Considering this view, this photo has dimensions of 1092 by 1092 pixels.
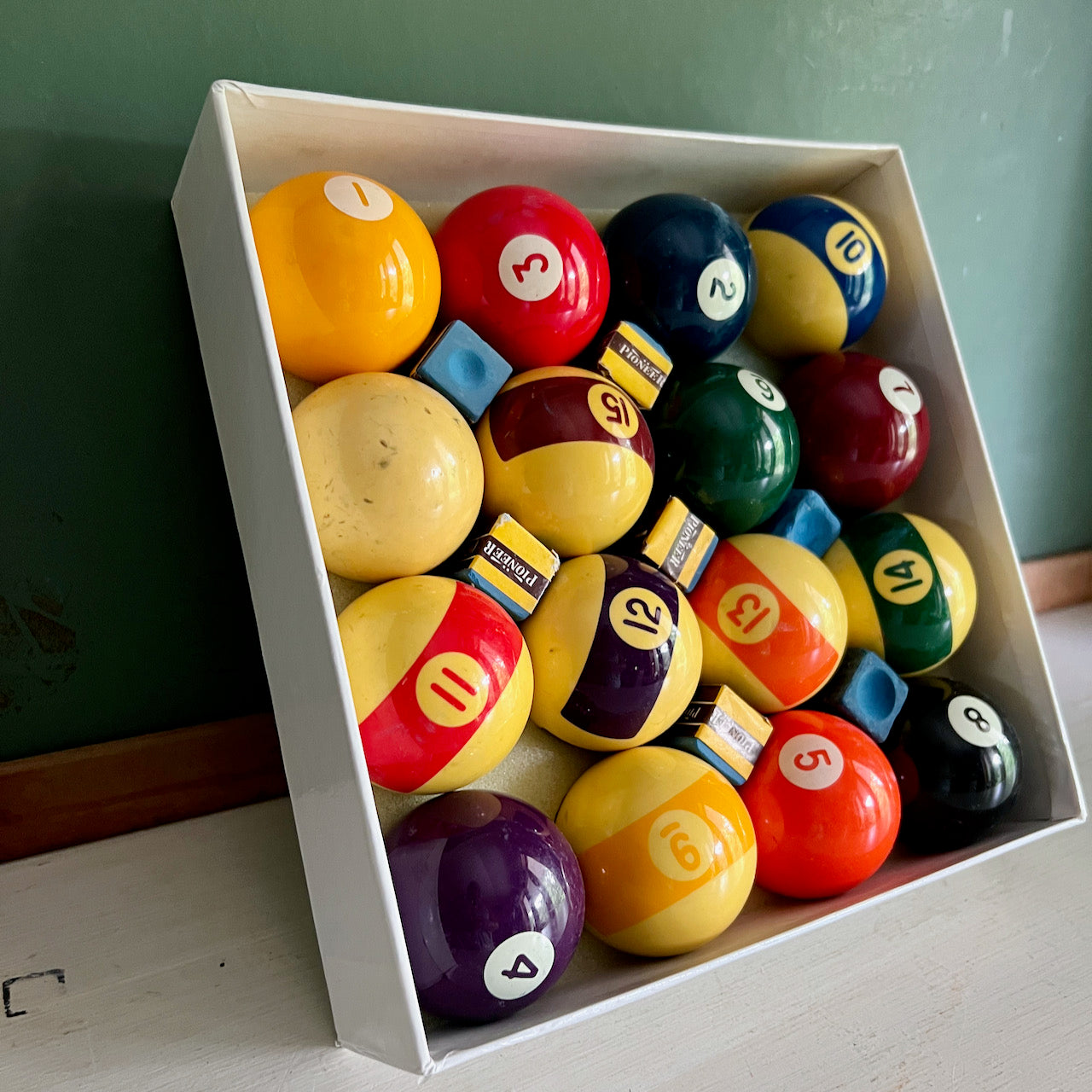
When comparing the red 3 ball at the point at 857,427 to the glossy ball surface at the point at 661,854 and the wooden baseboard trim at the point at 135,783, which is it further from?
the wooden baseboard trim at the point at 135,783

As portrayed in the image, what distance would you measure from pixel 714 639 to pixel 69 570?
0.80m

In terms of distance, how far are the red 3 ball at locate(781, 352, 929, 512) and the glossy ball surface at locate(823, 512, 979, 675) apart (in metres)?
0.07

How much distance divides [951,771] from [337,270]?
0.98m

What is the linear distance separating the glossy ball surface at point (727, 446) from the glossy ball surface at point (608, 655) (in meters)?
0.18

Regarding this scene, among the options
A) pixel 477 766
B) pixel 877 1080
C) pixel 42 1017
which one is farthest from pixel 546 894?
pixel 42 1017

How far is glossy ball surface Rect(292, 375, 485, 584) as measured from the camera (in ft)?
3.23

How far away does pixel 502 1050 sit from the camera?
1000 mm

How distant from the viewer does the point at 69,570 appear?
46.1 inches

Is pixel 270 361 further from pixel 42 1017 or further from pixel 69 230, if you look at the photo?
pixel 42 1017

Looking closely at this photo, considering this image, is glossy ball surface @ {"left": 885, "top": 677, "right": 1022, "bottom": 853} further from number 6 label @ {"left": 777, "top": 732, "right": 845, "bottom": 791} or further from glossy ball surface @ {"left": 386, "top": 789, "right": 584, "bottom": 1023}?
glossy ball surface @ {"left": 386, "top": 789, "right": 584, "bottom": 1023}

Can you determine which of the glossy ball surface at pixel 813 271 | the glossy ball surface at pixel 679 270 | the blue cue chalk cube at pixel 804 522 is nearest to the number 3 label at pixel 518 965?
the blue cue chalk cube at pixel 804 522

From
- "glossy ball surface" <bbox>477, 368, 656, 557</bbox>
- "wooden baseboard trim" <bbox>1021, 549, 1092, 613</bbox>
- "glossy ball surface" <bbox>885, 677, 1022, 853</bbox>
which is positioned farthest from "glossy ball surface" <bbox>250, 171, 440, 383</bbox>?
"wooden baseboard trim" <bbox>1021, 549, 1092, 613</bbox>

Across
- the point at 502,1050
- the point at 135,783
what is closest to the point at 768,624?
the point at 502,1050

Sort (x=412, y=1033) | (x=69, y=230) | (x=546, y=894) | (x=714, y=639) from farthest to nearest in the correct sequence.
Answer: (x=714, y=639)
(x=69, y=230)
(x=546, y=894)
(x=412, y=1033)
